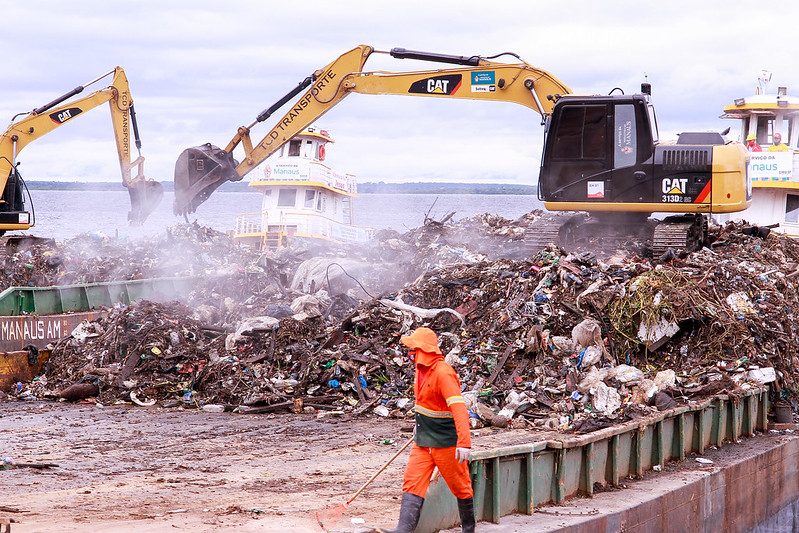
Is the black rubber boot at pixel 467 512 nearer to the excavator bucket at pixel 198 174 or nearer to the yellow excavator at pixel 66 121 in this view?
the excavator bucket at pixel 198 174

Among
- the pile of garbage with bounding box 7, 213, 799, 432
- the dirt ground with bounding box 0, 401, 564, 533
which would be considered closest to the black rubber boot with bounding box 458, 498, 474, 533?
the dirt ground with bounding box 0, 401, 564, 533

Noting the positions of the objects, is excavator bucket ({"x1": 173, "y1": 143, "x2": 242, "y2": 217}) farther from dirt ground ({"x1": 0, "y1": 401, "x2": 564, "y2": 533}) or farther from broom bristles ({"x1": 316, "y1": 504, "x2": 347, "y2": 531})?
broom bristles ({"x1": 316, "y1": 504, "x2": 347, "y2": 531})

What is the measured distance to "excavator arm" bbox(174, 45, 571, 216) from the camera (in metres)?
13.7

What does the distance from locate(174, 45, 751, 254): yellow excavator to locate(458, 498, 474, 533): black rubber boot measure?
25.5 feet

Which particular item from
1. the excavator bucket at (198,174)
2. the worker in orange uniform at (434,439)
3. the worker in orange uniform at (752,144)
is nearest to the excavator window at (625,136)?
the excavator bucket at (198,174)

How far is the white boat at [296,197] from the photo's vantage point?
91.6 ft

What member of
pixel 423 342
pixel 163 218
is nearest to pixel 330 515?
pixel 423 342

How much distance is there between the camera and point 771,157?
22.2 meters

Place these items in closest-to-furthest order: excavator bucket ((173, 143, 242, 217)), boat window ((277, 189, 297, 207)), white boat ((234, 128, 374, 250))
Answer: excavator bucket ((173, 143, 242, 217)) < white boat ((234, 128, 374, 250)) < boat window ((277, 189, 297, 207))

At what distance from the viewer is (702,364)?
10.2 m

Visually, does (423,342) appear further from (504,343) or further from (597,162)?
(597,162)

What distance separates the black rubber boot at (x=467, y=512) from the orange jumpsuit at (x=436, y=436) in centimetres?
5

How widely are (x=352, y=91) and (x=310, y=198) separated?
1427 centimetres

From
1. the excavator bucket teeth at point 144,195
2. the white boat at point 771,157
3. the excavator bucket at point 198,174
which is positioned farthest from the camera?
the white boat at point 771,157
